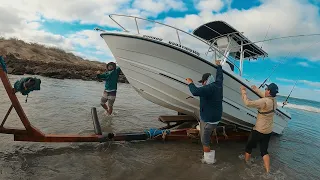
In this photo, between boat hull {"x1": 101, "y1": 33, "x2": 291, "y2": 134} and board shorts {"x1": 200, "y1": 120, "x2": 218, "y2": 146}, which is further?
boat hull {"x1": 101, "y1": 33, "x2": 291, "y2": 134}

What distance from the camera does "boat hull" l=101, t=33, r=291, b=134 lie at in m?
5.27

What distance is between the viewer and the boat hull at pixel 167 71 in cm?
527

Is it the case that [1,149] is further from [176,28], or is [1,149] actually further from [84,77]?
[84,77]

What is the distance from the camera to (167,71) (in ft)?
Result: 18.0

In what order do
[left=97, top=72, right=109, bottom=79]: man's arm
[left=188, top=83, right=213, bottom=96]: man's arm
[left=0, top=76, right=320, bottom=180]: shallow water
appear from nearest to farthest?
[left=0, top=76, right=320, bottom=180]: shallow water < [left=188, top=83, right=213, bottom=96]: man's arm < [left=97, top=72, right=109, bottom=79]: man's arm

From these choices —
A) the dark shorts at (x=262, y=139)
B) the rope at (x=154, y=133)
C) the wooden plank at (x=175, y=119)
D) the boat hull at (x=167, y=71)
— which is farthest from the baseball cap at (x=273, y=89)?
the wooden plank at (x=175, y=119)

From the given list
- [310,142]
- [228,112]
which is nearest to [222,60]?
[228,112]

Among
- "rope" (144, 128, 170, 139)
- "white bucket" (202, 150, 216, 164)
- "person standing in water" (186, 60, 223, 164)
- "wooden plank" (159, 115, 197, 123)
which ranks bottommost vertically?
"white bucket" (202, 150, 216, 164)

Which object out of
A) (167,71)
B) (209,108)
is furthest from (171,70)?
(209,108)

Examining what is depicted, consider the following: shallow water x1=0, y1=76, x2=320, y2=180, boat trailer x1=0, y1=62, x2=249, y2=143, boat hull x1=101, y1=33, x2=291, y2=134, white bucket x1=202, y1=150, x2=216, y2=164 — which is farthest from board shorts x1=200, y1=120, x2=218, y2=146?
boat hull x1=101, y1=33, x2=291, y2=134

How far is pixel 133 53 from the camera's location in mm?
5434

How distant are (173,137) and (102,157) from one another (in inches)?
70.7

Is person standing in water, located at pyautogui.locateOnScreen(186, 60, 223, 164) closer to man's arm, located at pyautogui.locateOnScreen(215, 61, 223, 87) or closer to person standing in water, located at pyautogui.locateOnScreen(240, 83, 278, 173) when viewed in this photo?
man's arm, located at pyautogui.locateOnScreen(215, 61, 223, 87)

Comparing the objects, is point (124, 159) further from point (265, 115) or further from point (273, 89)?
point (273, 89)
